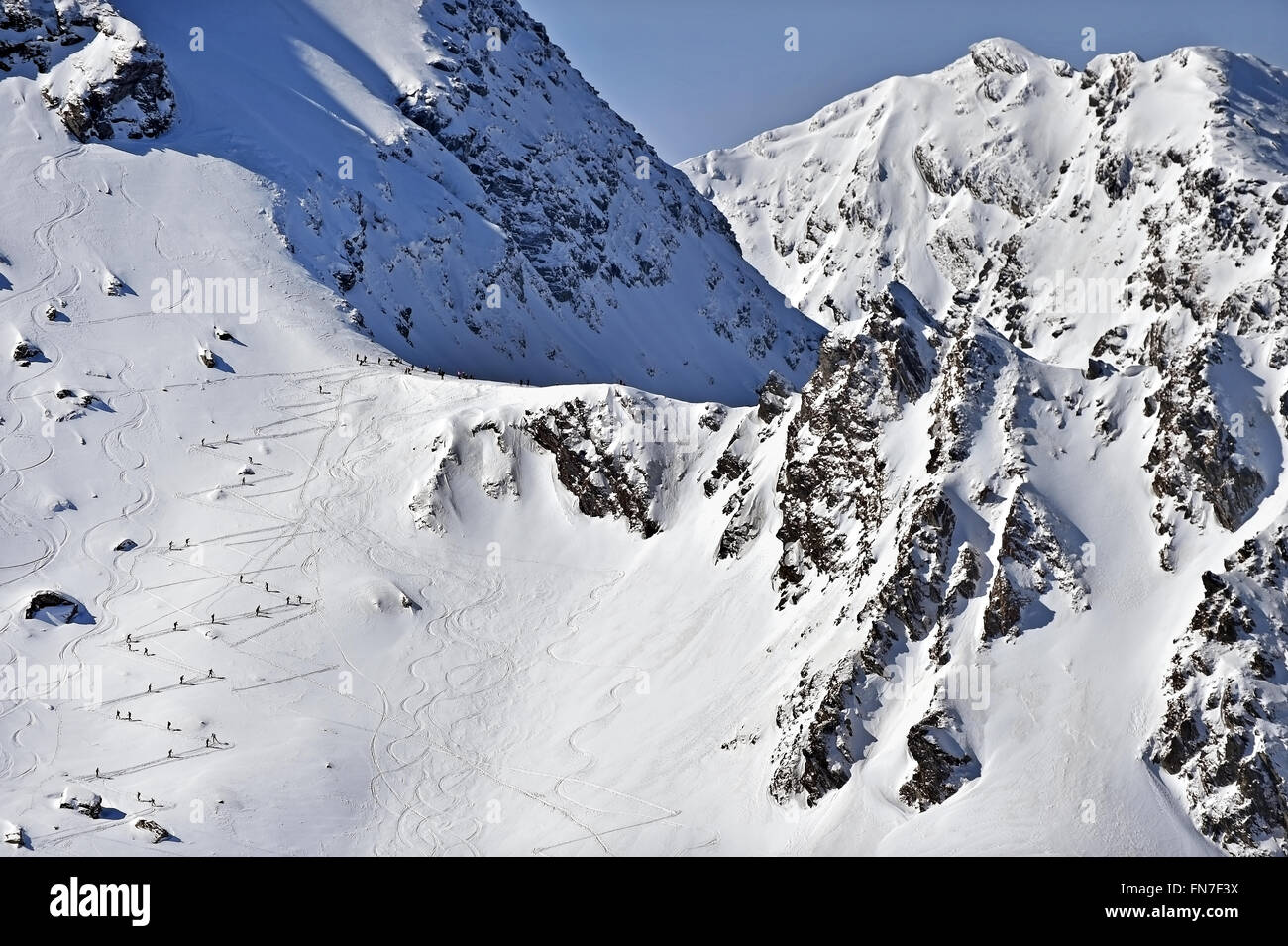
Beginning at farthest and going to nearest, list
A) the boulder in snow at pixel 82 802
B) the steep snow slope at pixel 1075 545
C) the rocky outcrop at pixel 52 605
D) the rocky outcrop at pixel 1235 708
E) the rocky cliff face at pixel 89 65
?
the rocky cliff face at pixel 89 65 → the rocky outcrop at pixel 52 605 → the boulder in snow at pixel 82 802 → the steep snow slope at pixel 1075 545 → the rocky outcrop at pixel 1235 708

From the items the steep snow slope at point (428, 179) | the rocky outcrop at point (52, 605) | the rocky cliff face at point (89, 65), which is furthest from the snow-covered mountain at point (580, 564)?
the steep snow slope at point (428, 179)

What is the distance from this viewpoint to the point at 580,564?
3927 inches

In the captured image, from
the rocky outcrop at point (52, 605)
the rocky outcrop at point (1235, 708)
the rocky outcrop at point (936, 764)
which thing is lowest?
the rocky outcrop at point (52, 605)

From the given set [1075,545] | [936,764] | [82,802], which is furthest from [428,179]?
[936,764]

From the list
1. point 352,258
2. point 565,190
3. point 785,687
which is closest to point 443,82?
point 565,190

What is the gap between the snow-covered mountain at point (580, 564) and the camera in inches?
2793

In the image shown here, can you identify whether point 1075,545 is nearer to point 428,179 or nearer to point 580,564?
point 580,564

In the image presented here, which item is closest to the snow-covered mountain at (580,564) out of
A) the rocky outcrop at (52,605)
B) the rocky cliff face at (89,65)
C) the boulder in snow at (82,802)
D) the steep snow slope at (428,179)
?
the rocky outcrop at (52,605)

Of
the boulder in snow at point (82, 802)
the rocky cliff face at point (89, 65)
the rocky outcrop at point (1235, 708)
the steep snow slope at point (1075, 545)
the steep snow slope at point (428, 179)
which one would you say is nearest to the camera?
the rocky outcrop at point (1235, 708)

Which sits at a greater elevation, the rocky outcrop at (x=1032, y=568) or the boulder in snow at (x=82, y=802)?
the rocky outcrop at (x=1032, y=568)

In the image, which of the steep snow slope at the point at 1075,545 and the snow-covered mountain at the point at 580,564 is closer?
the steep snow slope at the point at 1075,545

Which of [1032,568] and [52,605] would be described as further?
[52,605]

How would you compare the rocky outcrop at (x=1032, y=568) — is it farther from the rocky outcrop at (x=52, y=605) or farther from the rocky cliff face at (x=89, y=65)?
the rocky cliff face at (x=89, y=65)

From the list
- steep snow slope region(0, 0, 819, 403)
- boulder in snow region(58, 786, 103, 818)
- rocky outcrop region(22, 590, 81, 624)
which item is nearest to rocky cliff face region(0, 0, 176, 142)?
steep snow slope region(0, 0, 819, 403)
